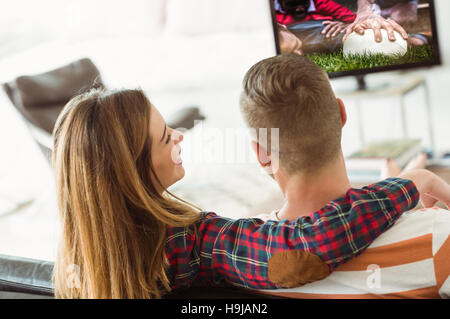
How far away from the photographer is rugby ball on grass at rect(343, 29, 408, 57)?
43.4 inches

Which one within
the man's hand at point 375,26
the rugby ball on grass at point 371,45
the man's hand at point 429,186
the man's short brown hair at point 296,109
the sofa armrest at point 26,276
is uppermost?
the man's hand at point 375,26

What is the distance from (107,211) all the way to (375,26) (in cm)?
72

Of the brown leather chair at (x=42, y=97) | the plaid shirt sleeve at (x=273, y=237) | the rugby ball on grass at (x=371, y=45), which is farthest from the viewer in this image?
the brown leather chair at (x=42, y=97)

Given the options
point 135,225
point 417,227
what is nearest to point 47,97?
point 135,225

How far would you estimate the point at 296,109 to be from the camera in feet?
2.48

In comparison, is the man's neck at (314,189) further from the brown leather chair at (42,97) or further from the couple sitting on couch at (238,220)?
the brown leather chair at (42,97)

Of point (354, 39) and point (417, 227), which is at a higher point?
point (354, 39)

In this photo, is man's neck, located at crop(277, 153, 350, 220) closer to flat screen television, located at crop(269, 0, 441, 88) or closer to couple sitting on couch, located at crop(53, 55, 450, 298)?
couple sitting on couch, located at crop(53, 55, 450, 298)

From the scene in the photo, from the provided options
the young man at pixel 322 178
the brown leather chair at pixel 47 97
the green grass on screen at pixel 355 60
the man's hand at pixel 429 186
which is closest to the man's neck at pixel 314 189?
the young man at pixel 322 178

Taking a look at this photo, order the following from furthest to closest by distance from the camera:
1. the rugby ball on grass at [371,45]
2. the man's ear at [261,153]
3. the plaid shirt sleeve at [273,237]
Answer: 1. the rugby ball on grass at [371,45]
2. the man's ear at [261,153]
3. the plaid shirt sleeve at [273,237]

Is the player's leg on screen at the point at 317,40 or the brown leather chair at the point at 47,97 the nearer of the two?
the player's leg on screen at the point at 317,40

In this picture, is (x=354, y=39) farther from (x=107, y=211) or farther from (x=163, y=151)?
(x=107, y=211)

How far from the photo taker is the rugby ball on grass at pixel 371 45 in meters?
1.10

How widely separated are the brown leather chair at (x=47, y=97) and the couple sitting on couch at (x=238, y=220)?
1.73 m
